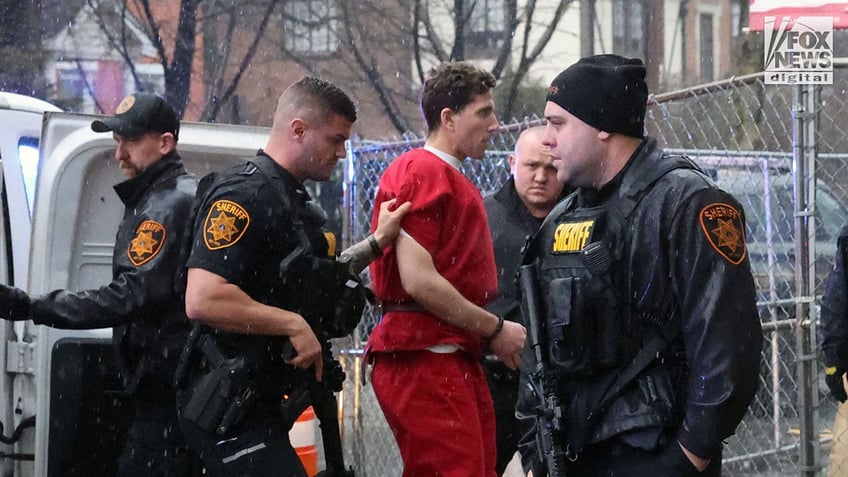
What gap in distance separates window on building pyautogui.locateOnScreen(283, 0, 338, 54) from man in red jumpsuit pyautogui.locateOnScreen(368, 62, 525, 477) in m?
13.6

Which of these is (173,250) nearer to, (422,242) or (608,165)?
(422,242)

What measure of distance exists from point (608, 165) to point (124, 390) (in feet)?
6.99

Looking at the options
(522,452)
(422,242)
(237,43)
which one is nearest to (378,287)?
(422,242)

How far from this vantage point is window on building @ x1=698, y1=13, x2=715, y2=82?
22.9 m

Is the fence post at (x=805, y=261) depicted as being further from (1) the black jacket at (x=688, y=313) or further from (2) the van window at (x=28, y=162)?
(2) the van window at (x=28, y=162)

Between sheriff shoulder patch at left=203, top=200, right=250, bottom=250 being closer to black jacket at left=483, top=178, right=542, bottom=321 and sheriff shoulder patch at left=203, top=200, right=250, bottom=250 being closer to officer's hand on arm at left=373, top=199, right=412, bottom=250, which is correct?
officer's hand on arm at left=373, top=199, right=412, bottom=250

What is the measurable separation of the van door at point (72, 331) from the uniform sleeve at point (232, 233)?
1.29 metres

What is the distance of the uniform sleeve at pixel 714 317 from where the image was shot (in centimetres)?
299

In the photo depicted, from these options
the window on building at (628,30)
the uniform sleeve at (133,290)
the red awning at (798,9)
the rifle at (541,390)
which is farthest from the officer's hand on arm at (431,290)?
the window on building at (628,30)

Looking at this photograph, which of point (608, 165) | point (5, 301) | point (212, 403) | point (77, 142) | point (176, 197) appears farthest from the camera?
point (77, 142)

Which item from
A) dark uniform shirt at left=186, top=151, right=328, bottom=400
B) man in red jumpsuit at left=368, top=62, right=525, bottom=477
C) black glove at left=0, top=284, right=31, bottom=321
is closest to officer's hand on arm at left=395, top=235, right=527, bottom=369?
man in red jumpsuit at left=368, top=62, right=525, bottom=477

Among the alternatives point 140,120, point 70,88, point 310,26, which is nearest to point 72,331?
point 140,120

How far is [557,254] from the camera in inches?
132

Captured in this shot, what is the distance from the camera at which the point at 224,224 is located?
3.80m
